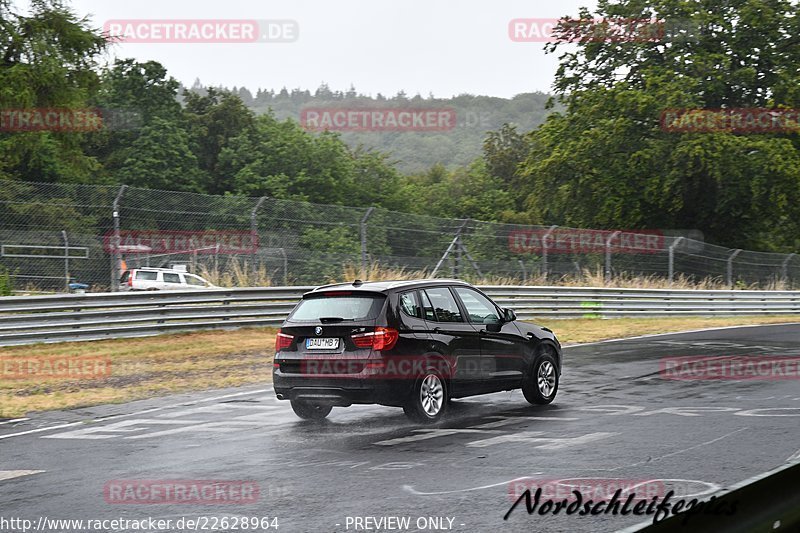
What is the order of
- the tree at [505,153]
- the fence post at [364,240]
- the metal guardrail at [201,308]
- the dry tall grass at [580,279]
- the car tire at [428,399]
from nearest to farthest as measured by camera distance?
the car tire at [428,399]
the metal guardrail at [201,308]
the fence post at [364,240]
the dry tall grass at [580,279]
the tree at [505,153]

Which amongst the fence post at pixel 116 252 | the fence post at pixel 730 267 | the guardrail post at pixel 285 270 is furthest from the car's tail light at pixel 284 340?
the fence post at pixel 730 267

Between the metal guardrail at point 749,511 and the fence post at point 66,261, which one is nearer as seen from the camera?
the metal guardrail at point 749,511

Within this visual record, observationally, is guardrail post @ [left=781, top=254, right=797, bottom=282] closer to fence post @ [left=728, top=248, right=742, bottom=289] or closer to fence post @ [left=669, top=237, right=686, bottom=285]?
fence post @ [left=728, top=248, right=742, bottom=289]

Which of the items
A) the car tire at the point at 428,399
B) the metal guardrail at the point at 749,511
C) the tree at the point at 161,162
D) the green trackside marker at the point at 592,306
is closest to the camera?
the metal guardrail at the point at 749,511

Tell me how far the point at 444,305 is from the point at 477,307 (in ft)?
2.11

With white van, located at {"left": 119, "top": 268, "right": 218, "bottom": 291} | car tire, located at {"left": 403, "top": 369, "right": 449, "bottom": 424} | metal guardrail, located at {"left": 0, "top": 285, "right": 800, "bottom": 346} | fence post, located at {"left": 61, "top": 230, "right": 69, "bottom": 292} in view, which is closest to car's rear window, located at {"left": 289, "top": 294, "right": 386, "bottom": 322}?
car tire, located at {"left": 403, "top": 369, "right": 449, "bottom": 424}

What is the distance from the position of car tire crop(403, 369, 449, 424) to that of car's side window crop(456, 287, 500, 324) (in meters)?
1.07

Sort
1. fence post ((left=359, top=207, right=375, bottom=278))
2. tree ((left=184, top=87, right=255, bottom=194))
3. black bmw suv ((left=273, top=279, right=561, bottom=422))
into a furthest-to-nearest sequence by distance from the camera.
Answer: tree ((left=184, top=87, right=255, bottom=194)) < fence post ((left=359, top=207, right=375, bottom=278)) < black bmw suv ((left=273, top=279, right=561, bottom=422))

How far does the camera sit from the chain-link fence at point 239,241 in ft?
66.0

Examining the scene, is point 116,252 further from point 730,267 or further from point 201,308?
point 730,267

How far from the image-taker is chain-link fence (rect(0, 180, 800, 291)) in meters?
20.1

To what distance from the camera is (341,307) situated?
10.6 metres

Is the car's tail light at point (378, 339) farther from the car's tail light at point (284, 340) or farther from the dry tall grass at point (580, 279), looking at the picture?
the dry tall grass at point (580, 279)

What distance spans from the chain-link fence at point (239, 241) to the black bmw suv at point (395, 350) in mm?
10017
